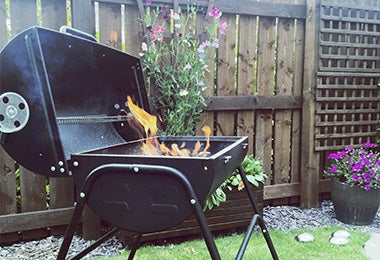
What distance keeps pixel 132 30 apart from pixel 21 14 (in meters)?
0.70

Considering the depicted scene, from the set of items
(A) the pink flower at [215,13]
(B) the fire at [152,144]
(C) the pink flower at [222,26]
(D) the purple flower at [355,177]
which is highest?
(A) the pink flower at [215,13]

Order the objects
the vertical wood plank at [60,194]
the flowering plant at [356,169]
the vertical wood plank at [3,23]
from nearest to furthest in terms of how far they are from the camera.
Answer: the vertical wood plank at [3,23] < the vertical wood plank at [60,194] < the flowering plant at [356,169]

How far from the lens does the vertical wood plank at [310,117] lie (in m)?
3.07

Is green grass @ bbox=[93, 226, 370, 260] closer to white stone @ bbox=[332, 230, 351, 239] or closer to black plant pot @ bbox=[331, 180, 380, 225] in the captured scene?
white stone @ bbox=[332, 230, 351, 239]

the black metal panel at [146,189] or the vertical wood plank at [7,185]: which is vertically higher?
the black metal panel at [146,189]

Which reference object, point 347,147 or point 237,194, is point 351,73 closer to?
point 347,147

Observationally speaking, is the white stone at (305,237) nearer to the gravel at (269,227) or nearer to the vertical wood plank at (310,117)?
the gravel at (269,227)

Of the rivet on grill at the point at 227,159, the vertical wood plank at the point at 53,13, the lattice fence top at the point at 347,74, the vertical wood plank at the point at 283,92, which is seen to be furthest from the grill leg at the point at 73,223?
the lattice fence top at the point at 347,74

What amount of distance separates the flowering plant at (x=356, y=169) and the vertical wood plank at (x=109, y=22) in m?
2.01

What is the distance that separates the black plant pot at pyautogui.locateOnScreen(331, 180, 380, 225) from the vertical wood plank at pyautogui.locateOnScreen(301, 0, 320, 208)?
0.29 m

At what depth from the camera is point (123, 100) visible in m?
1.70

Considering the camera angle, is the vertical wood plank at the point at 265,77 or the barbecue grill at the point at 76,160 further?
the vertical wood plank at the point at 265,77

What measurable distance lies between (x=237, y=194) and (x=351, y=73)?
5.29 feet

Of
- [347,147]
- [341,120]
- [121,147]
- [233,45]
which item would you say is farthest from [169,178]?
[341,120]
